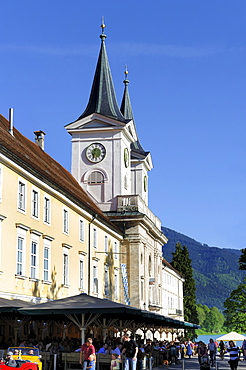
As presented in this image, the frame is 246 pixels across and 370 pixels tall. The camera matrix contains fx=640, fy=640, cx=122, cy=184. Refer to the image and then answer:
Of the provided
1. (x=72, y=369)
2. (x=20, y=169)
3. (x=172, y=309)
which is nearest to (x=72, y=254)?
(x=20, y=169)

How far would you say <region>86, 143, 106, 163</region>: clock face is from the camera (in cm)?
5969

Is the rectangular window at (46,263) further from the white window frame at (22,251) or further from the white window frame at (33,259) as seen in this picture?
the white window frame at (22,251)

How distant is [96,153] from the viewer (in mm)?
59719

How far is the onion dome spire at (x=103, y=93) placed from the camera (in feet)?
198

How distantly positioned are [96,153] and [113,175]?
104 inches

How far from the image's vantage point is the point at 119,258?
56.0 meters

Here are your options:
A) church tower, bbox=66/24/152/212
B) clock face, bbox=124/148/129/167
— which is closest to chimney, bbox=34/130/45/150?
church tower, bbox=66/24/152/212

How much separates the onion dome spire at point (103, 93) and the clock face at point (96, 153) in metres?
3.00

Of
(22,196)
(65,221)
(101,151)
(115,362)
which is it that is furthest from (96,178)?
(115,362)

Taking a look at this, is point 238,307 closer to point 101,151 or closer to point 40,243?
point 101,151

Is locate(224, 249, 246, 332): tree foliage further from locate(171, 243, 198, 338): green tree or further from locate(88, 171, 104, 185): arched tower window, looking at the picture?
locate(171, 243, 198, 338): green tree

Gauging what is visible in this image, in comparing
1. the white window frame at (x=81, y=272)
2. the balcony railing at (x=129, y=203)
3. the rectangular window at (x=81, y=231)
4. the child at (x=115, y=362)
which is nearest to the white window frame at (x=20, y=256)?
the child at (x=115, y=362)

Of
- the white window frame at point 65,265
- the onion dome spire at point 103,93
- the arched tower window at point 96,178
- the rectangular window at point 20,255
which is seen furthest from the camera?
the onion dome spire at point 103,93

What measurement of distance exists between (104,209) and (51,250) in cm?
2242
